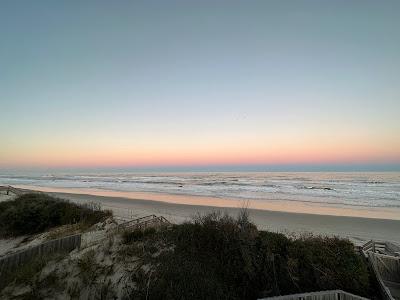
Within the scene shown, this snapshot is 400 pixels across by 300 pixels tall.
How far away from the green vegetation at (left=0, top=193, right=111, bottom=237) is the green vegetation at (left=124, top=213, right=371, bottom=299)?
29.9 ft

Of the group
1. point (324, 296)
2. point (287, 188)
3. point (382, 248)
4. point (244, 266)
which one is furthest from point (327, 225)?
point (287, 188)

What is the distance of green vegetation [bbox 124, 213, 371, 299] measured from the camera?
27.7 feet

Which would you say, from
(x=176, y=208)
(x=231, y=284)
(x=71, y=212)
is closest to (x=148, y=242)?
(x=231, y=284)

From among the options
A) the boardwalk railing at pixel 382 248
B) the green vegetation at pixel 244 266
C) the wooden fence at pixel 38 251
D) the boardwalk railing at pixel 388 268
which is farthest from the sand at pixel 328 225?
the boardwalk railing at pixel 388 268

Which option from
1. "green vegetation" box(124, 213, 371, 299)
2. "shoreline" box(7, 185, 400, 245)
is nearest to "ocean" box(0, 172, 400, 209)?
"shoreline" box(7, 185, 400, 245)

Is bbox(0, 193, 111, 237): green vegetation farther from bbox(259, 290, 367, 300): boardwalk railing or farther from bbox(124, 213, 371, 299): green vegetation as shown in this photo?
bbox(259, 290, 367, 300): boardwalk railing

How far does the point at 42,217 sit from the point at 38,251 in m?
7.55

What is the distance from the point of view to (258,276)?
8.88m

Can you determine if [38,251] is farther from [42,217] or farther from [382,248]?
[382,248]

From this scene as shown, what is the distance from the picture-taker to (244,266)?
8.98 metres

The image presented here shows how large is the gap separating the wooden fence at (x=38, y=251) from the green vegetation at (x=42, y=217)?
468 centimetres

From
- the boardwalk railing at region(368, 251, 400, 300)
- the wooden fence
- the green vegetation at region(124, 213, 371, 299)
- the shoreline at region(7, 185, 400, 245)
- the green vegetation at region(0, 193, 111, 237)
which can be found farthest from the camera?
the green vegetation at region(0, 193, 111, 237)

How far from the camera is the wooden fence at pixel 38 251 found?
10883mm

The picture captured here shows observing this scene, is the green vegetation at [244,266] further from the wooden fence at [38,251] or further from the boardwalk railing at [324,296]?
the wooden fence at [38,251]
